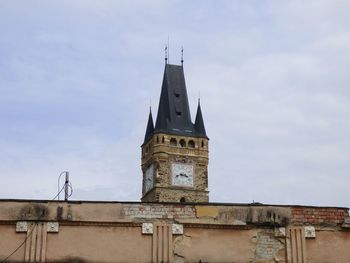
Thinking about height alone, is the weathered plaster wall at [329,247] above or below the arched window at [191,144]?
below

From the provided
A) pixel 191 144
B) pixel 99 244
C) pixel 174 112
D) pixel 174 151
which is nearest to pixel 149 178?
pixel 174 151

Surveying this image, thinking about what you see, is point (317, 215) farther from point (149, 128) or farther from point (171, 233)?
point (149, 128)

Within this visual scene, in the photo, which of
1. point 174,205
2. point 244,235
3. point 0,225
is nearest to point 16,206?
point 0,225

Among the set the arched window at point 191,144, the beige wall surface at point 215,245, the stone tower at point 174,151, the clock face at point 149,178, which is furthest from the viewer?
the arched window at point 191,144

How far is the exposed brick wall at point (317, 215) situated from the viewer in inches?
646

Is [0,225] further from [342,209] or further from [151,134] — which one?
[151,134]

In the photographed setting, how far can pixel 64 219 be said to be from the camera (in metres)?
15.6

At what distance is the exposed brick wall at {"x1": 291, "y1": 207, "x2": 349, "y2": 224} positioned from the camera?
16406mm

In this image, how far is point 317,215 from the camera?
54.1 feet

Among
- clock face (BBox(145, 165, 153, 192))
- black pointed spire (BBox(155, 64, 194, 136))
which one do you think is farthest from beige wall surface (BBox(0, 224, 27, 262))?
black pointed spire (BBox(155, 64, 194, 136))

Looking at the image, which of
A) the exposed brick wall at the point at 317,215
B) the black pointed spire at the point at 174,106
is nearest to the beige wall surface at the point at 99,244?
the exposed brick wall at the point at 317,215

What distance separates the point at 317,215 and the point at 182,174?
52828 millimetres

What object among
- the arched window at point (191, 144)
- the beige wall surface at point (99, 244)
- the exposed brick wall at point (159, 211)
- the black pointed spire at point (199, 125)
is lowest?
the beige wall surface at point (99, 244)

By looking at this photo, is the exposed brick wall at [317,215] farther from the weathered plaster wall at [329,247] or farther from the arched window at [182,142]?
the arched window at [182,142]
